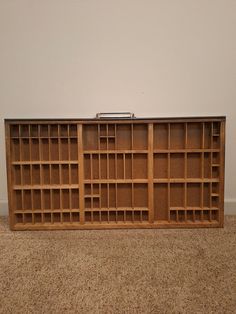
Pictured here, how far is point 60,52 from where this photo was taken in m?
2.01

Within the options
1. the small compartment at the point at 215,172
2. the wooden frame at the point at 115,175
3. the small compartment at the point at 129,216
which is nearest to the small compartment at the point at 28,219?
the wooden frame at the point at 115,175

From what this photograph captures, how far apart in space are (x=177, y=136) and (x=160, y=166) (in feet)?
0.86

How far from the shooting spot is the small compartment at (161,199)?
187 centimetres

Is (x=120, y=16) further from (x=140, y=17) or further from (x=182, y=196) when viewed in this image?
(x=182, y=196)

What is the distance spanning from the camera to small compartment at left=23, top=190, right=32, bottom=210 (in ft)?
6.14

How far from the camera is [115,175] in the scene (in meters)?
1.86

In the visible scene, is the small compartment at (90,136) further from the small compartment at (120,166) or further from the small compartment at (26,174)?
the small compartment at (26,174)

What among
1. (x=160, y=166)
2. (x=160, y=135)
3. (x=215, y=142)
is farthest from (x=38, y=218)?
(x=215, y=142)

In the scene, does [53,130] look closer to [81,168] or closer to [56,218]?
[81,168]

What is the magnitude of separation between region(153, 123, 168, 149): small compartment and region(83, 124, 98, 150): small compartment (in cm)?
45

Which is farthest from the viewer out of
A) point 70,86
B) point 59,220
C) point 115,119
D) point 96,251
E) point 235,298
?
point 70,86

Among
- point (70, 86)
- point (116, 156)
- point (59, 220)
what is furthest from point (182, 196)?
point (70, 86)

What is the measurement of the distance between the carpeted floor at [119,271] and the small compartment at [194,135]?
2.08 feet

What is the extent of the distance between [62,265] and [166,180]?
36.9 inches
